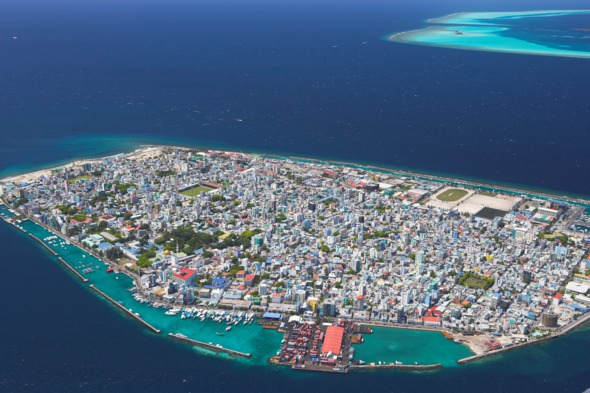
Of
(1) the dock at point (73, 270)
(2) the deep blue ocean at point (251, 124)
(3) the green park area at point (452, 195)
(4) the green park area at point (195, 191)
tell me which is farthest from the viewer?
(4) the green park area at point (195, 191)

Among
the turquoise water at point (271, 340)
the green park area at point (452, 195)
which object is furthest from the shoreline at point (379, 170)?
the turquoise water at point (271, 340)

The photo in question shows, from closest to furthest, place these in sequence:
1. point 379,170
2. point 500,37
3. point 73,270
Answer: point 73,270 → point 379,170 → point 500,37

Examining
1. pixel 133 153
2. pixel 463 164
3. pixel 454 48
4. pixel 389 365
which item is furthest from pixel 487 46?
pixel 389 365

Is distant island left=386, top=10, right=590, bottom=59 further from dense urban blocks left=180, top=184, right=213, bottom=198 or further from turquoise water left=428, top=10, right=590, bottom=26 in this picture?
dense urban blocks left=180, top=184, right=213, bottom=198

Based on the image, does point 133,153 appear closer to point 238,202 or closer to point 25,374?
point 238,202

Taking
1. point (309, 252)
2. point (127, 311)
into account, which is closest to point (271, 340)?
point (127, 311)

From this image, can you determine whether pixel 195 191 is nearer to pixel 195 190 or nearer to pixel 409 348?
pixel 195 190

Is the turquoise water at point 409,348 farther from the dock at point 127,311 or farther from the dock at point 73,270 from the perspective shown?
the dock at point 73,270
